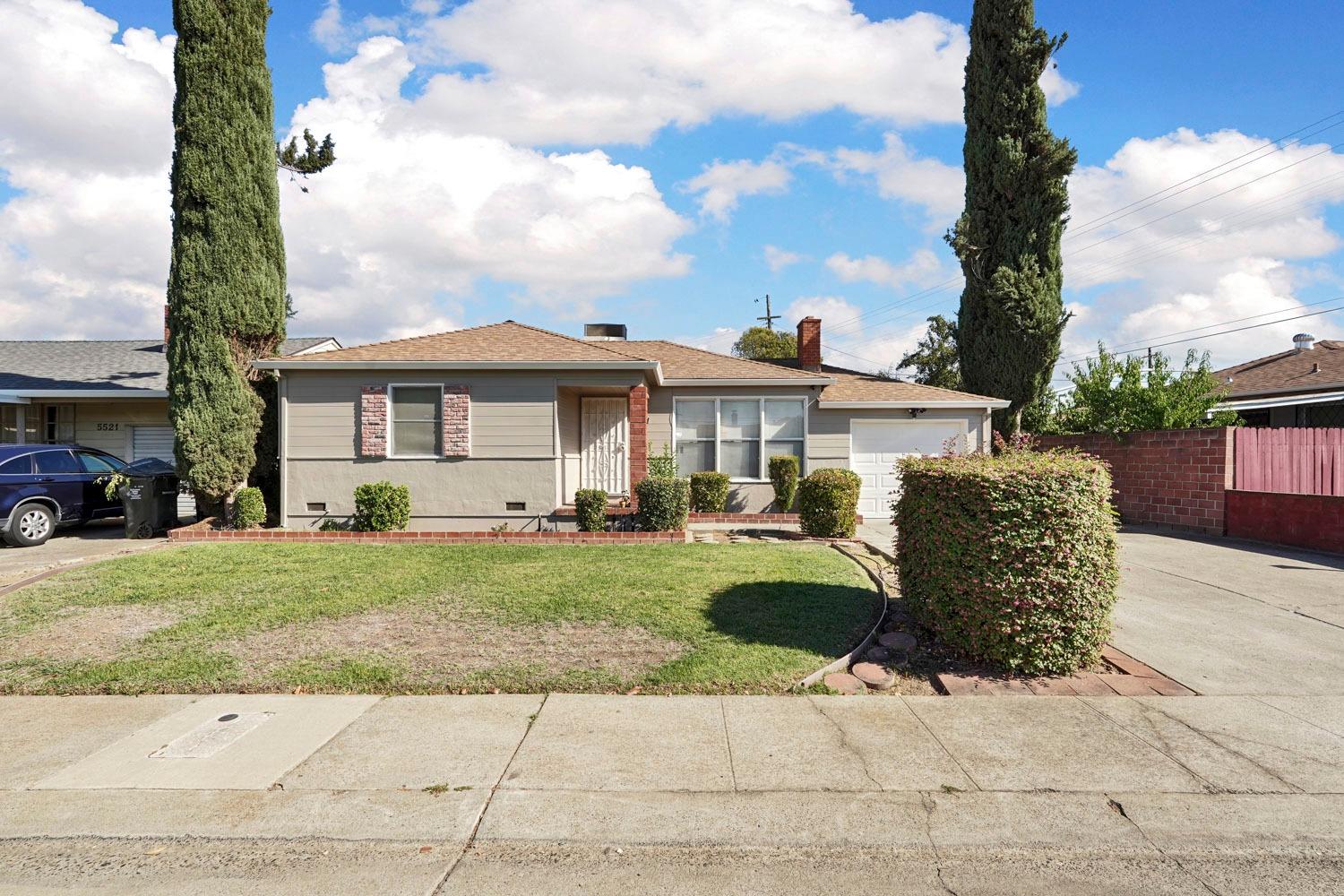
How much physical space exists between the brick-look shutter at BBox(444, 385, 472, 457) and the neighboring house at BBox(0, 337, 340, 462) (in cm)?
617

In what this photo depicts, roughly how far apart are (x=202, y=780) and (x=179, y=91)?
1278cm

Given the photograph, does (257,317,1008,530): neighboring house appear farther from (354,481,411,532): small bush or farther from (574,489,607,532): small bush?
(574,489,607,532): small bush

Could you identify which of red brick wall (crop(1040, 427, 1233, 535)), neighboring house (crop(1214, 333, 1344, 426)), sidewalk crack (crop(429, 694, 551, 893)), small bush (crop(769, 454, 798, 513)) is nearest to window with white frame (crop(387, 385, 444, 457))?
small bush (crop(769, 454, 798, 513))

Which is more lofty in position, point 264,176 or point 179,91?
point 179,91

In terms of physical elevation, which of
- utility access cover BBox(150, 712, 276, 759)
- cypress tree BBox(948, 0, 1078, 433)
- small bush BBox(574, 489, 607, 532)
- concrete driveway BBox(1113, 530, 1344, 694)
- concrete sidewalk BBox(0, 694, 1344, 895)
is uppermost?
cypress tree BBox(948, 0, 1078, 433)

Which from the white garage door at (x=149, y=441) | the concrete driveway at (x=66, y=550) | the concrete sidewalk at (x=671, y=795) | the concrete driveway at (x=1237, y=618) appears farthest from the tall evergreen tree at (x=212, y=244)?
the concrete driveway at (x=1237, y=618)

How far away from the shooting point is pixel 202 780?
3877mm

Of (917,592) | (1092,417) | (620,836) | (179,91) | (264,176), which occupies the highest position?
(179,91)

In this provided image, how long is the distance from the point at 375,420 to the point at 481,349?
2.21m

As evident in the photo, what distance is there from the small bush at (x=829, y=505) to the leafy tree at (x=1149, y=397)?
7.87 metres

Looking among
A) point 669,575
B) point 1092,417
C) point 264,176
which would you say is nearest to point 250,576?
point 669,575

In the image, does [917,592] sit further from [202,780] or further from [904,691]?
[202,780]

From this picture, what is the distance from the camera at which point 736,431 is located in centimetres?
1517

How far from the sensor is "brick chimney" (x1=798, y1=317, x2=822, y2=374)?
1802 centimetres
